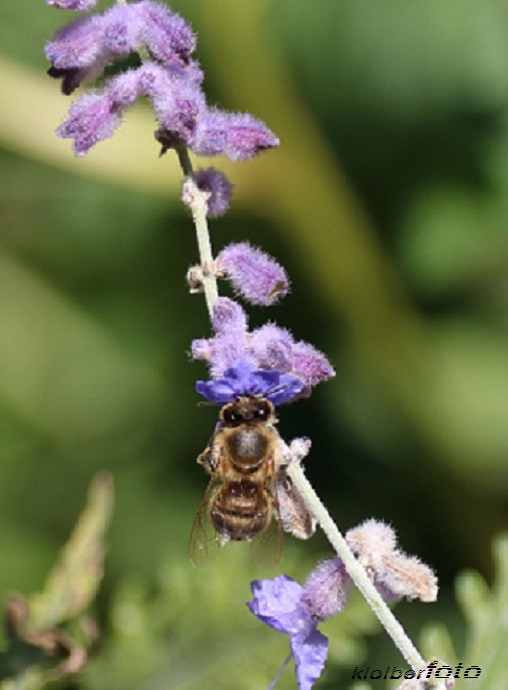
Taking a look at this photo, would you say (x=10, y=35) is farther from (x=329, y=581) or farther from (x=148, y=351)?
(x=329, y=581)

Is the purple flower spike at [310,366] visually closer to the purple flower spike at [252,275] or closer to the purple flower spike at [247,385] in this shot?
the purple flower spike at [247,385]

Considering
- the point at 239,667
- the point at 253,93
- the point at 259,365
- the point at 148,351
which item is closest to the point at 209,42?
the point at 253,93

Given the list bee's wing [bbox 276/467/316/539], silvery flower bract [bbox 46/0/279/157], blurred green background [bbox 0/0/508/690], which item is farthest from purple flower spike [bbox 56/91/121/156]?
blurred green background [bbox 0/0/508/690]

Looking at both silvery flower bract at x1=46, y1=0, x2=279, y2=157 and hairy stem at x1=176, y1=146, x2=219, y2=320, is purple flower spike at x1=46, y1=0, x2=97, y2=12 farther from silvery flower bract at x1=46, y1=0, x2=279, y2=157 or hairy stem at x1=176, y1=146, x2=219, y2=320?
hairy stem at x1=176, y1=146, x2=219, y2=320

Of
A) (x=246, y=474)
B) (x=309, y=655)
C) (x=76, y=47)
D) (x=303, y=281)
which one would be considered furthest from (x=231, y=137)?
(x=303, y=281)

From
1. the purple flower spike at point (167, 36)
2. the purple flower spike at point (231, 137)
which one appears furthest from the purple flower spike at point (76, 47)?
the purple flower spike at point (231, 137)
